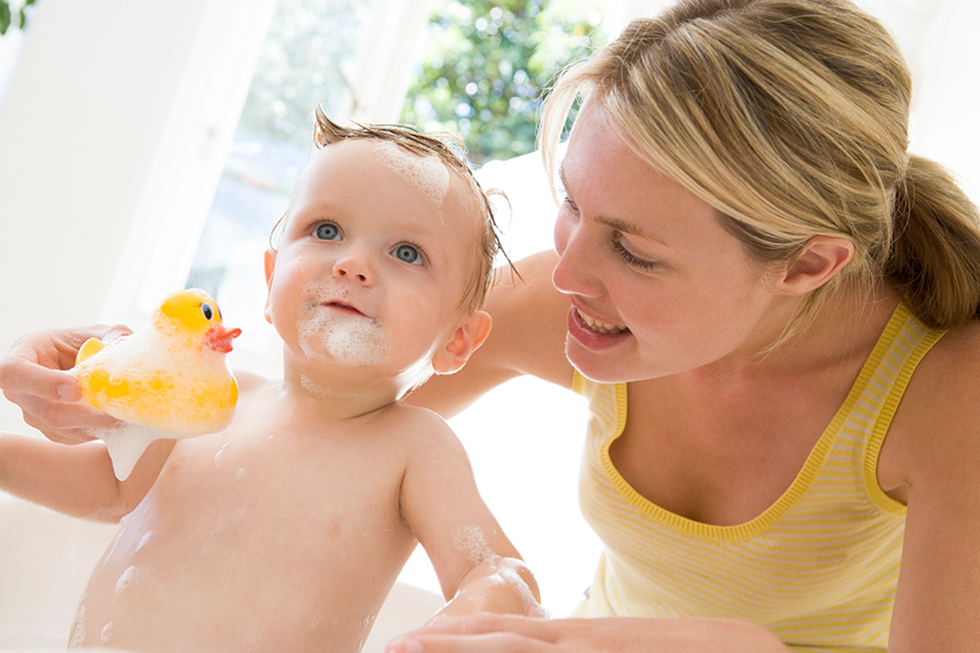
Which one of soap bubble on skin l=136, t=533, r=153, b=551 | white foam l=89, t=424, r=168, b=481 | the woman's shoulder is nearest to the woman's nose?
white foam l=89, t=424, r=168, b=481

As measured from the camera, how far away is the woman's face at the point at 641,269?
958 millimetres

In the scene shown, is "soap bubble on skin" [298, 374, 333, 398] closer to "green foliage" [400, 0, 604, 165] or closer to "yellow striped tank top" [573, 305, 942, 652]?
"yellow striped tank top" [573, 305, 942, 652]

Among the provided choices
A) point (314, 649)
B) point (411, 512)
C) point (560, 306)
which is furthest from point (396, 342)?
point (560, 306)

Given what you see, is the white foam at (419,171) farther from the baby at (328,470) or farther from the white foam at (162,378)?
the white foam at (162,378)

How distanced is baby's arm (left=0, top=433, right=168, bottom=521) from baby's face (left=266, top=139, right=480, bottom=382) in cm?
31

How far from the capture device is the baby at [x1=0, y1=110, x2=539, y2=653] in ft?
2.92

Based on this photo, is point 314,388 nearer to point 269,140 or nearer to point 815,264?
point 815,264

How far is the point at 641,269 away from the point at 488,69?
615cm

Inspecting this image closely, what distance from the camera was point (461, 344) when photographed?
3.55ft

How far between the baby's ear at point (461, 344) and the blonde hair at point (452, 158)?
0.7 inches

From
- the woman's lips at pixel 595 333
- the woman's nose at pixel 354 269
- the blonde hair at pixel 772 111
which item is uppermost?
the blonde hair at pixel 772 111

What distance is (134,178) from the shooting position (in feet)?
9.14

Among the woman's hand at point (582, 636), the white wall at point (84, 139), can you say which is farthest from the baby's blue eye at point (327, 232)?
the white wall at point (84, 139)

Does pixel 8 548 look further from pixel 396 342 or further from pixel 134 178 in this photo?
pixel 134 178
